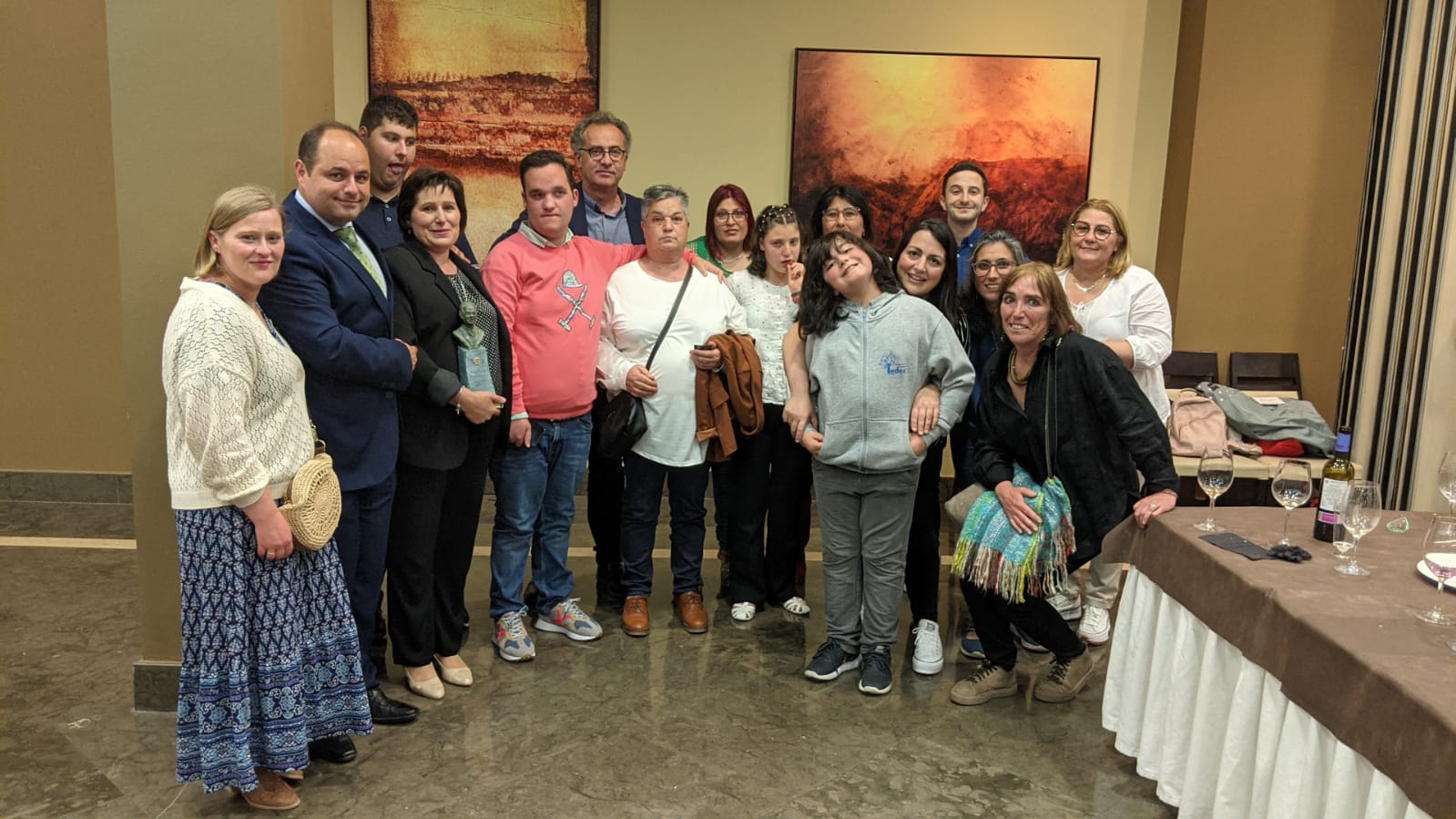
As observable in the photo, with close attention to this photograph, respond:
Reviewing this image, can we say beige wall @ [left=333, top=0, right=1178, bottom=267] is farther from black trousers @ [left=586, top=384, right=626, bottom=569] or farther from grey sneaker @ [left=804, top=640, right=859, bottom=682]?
grey sneaker @ [left=804, top=640, right=859, bottom=682]

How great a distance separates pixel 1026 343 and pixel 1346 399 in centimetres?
324

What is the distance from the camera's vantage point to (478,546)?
16.6 ft

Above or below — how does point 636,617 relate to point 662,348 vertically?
below

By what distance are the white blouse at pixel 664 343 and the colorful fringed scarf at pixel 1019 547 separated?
3.65 ft

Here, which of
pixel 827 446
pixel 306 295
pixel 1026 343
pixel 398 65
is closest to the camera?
pixel 306 295

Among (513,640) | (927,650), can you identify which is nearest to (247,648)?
(513,640)

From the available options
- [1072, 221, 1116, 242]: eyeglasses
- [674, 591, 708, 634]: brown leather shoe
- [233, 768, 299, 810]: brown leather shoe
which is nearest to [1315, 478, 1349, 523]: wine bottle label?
[1072, 221, 1116, 242]: eyeglasses

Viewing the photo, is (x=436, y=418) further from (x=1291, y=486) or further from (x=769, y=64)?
(x=769, y=64)

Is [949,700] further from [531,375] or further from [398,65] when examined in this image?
[398,65]

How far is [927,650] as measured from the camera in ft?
12.0

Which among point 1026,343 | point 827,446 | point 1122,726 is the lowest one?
point 1122,726

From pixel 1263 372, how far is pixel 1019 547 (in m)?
3.41

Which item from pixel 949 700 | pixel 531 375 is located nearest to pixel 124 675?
pixel 531 375

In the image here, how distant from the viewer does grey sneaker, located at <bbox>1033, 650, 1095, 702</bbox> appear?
3.42m
